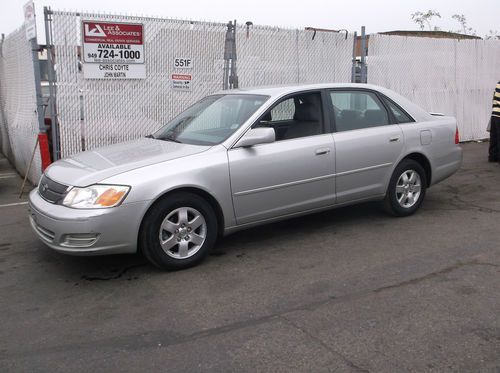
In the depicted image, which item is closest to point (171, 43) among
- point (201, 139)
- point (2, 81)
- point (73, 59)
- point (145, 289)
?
point (73, 59)

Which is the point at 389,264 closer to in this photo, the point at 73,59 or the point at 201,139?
the point at 201,139

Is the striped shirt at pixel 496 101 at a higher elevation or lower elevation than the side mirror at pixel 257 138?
higher

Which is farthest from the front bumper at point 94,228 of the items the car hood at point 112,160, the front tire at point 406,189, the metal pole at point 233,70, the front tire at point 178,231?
the metal pole at point 233,70

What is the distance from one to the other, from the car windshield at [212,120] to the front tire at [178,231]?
2.26 ft

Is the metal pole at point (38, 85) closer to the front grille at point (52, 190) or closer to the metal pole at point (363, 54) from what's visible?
the front grille at point (52, 190)

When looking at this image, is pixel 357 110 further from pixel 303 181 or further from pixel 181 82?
pixel 181 82

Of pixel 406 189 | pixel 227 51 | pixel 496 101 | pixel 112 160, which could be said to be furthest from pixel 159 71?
pixel 496 101

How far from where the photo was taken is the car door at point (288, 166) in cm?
479

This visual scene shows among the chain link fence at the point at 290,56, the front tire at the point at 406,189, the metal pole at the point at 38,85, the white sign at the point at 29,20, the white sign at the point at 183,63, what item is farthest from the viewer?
the chain link fence at the point at 290,56

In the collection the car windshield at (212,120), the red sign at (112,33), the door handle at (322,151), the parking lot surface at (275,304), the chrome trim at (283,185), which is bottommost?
the parking lot surface at (275,304)

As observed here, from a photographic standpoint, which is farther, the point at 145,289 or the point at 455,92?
the point at 455,92

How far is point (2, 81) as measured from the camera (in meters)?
10.7

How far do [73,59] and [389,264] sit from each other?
5385 millimetres

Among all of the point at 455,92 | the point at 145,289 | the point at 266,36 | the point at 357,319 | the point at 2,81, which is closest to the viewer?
the point at 357,319
